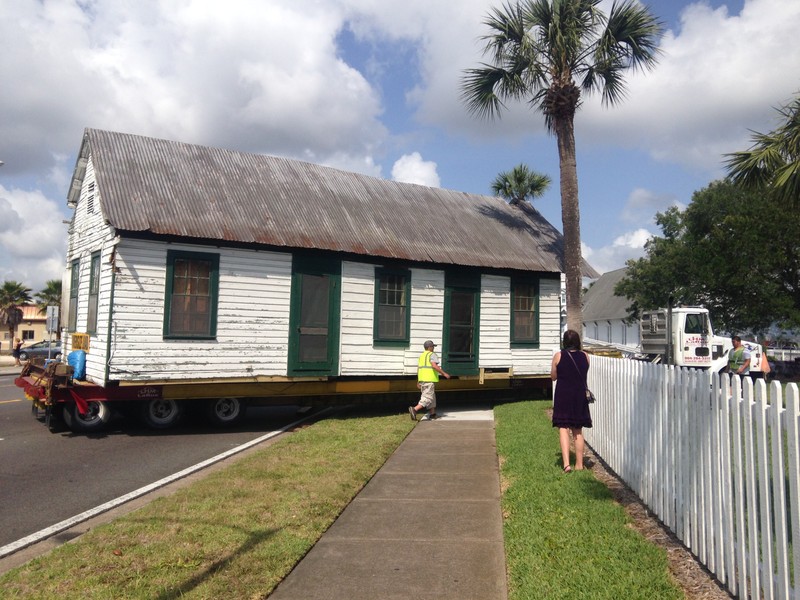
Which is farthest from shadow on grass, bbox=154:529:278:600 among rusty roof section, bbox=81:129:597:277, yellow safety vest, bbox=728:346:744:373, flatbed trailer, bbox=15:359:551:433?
yellow safety vest, bbox=728:346:744:373

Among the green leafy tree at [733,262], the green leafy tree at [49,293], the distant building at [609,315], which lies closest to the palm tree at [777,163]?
the green leafy tree at [733,262]

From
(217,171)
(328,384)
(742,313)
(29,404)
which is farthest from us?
(742,313)

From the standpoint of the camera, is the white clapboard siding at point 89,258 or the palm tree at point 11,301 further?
the palm tree at point 11,301

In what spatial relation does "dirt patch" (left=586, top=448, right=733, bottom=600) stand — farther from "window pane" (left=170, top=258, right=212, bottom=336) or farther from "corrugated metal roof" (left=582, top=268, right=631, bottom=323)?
"corrugated metal roof" (left=582, top=268, right=631, bottom=323)

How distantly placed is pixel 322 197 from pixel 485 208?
16.9 feet

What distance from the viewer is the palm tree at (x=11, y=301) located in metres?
57.2

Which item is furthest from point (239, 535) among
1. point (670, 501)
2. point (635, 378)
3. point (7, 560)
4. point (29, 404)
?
point (29, 404)

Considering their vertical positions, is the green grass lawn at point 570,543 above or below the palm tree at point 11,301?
below

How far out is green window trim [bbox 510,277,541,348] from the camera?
1526cm

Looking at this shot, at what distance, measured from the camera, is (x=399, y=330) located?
1380 centimetres

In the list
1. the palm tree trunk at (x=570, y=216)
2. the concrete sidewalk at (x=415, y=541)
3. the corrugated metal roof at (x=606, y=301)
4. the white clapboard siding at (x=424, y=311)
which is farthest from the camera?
the corrugated metal roof at (x=606, y=301)

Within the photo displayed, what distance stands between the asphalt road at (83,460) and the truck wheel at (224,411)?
187 mm

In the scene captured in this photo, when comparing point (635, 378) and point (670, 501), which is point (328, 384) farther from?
point (670, 501)

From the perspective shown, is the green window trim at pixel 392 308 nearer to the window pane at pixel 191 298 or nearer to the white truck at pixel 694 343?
the window pane at pixel 191 298
